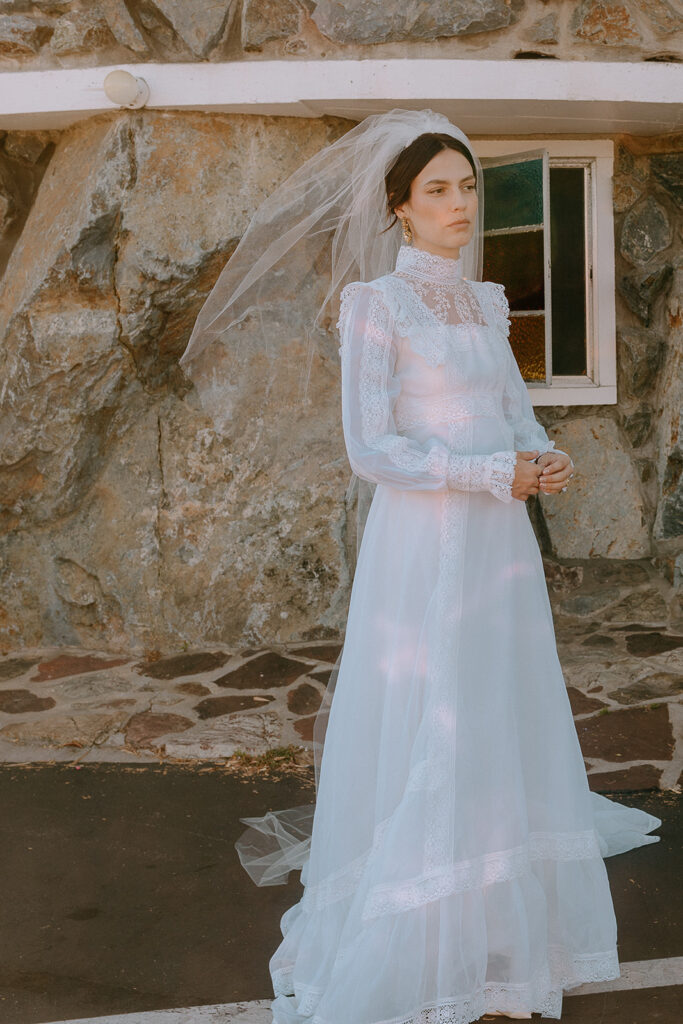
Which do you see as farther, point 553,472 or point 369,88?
point 369,88

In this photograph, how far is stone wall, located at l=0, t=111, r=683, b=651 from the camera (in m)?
5.68

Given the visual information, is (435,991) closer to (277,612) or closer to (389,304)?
(389,304)

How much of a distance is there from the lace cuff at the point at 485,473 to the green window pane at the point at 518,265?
358 cm

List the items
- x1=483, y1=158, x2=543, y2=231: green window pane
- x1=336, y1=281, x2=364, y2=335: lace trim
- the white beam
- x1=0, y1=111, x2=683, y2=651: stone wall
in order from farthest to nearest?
x1=483, y1=158, x2=543, y2=231: green window pane, x1=0, y1=111, x2=683, y2=651: stone wall, the white beam, x1=336, y1=281, x2=364, y2=335: lace trim

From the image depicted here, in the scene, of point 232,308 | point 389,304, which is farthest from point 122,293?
point 389,304

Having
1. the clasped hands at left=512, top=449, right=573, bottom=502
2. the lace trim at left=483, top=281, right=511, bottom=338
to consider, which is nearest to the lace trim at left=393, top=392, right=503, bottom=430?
the clasped hands at left=512, top=449, right=573, bottom=502

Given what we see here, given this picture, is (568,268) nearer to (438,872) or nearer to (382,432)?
(382,432)

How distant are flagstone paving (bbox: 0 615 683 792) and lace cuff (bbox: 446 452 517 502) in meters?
2.07

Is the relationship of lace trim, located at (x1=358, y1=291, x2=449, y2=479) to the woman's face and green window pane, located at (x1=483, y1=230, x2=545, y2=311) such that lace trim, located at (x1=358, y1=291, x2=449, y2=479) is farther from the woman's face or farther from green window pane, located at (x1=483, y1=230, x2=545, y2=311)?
green window pane, located at (x1=483, y1=230, x2=545, y2=311)

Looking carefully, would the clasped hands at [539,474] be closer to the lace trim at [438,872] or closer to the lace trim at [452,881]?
the lace trim at [438,872]

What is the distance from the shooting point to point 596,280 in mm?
6387

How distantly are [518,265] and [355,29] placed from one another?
64.6 inches

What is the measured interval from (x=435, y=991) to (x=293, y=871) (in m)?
1.10

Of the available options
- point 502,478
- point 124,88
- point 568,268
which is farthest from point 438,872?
A: point 568,268
